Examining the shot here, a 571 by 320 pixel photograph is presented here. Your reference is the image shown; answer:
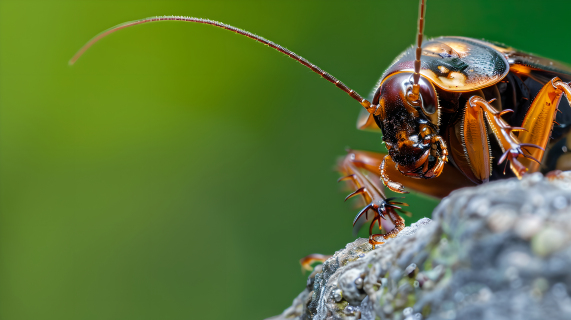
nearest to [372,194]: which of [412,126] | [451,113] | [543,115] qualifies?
[412,126]

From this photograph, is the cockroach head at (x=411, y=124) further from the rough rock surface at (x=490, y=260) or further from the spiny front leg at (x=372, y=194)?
the rough rock surface at (x=490, y=260)

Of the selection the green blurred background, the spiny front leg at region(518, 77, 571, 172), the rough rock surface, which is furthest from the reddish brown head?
the green blurred background

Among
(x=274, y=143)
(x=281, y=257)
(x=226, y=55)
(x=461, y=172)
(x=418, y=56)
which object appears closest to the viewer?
(x=418, y=56)

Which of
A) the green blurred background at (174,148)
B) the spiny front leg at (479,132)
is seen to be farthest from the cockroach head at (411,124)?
the green blurred background at (174,148)

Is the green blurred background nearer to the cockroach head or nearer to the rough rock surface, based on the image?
the cockroach head

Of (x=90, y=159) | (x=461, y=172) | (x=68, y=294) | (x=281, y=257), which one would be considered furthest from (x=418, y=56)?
(x=68, y=294)

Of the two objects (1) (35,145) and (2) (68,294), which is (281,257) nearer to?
(2) (68,294)
